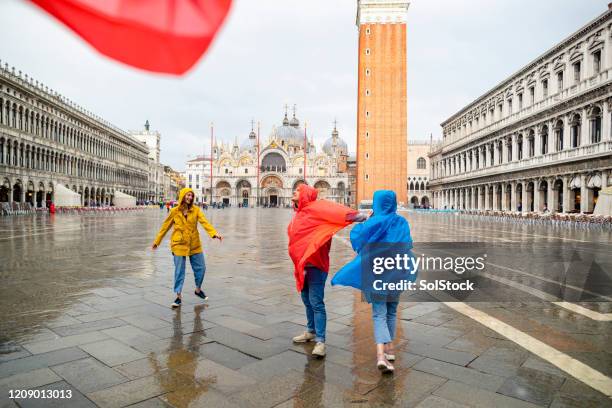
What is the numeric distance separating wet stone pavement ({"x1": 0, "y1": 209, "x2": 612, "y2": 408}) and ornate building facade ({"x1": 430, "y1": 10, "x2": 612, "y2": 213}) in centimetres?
2283

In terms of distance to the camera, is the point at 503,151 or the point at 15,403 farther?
the point at 503,151

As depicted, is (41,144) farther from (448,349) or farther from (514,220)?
(448,349)

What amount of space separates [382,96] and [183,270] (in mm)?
46685

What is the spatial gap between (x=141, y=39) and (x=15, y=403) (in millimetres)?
2672

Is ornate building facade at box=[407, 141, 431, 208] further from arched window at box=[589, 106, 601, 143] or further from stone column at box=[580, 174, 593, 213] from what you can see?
arched window at box=[589, 106, 601, 143]

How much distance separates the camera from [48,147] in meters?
38.7

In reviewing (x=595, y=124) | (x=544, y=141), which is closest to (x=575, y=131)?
(x=595, y=124)

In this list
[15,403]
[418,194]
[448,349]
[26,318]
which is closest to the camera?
[15,403]

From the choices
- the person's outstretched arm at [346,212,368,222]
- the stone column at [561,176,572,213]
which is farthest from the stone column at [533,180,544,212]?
the person's outstretched arm at [346,212,368,222]

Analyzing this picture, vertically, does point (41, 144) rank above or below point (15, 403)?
above

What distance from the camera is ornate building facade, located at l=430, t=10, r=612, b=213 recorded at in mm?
22812

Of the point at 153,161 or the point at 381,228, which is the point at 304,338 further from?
the point at 153,161

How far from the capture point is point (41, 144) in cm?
3731

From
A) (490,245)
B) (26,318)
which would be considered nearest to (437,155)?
(490,245)
